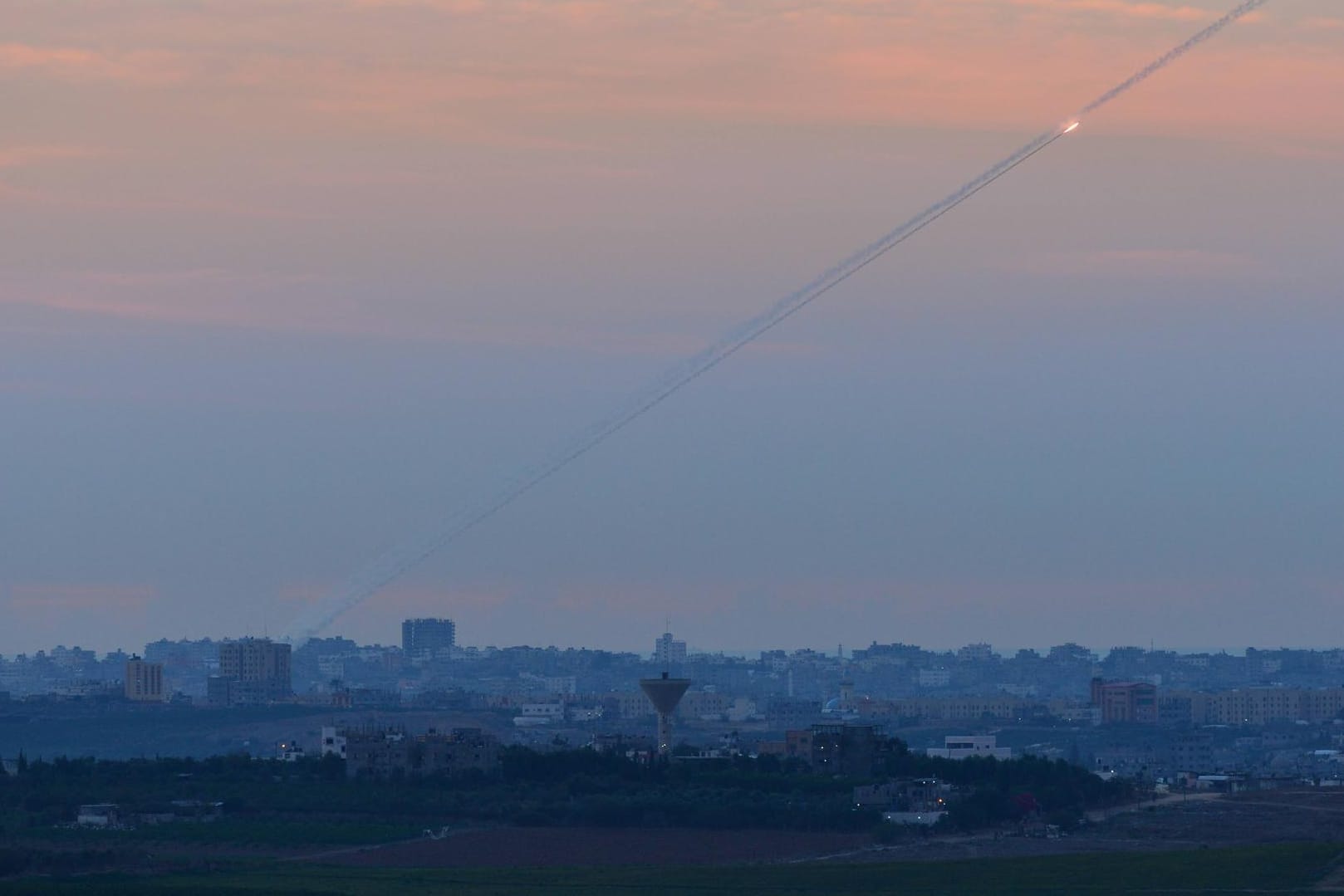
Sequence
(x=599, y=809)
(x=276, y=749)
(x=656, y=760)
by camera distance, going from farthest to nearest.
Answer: (x=276, y=749) < (x=656, y=760) < (x=599, y=809)

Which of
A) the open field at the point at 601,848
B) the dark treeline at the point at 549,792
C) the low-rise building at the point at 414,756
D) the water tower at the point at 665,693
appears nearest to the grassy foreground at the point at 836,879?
the open field at the point at 601,848

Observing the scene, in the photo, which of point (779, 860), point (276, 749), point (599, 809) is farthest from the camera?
point (276, 749)

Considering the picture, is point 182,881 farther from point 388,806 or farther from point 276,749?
point 276,749

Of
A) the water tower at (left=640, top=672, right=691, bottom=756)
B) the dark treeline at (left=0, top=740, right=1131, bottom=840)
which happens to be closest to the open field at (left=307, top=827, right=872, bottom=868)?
the dark treeline at (left=0, top=740, right=1131, bottom=840)

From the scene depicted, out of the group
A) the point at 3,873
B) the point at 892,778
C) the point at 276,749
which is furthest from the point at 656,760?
the point at 276,749

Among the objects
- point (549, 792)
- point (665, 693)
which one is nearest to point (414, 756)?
point (549, 792)

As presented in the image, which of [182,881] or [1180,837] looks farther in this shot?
[1180,837]

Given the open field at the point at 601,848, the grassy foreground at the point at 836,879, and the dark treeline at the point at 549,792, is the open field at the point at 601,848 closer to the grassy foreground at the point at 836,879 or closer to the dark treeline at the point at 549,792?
the dark treeline at the point at 549,792
